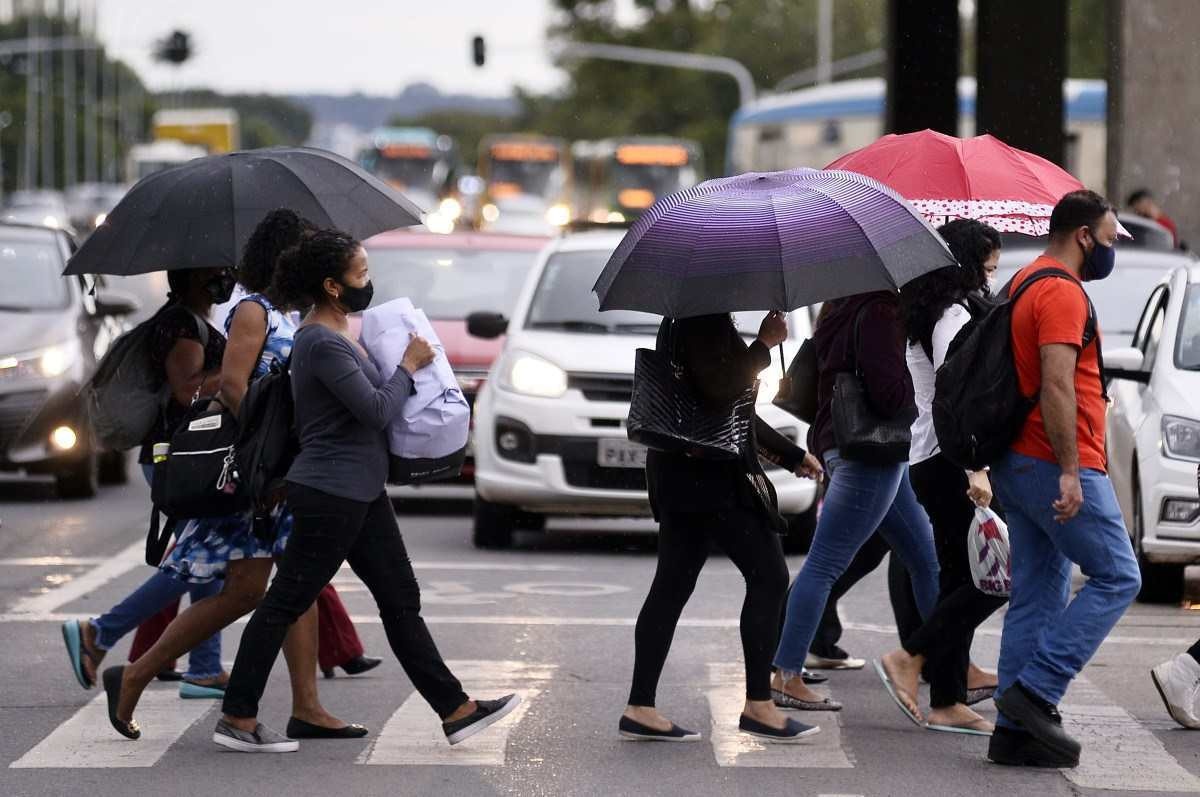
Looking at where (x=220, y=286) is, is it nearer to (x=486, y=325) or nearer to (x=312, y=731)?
(x=312, y=731)

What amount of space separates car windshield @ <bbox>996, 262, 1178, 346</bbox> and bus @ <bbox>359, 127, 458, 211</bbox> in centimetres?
5183

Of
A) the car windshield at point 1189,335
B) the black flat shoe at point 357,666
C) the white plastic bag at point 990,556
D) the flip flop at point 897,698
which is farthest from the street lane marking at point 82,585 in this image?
the car windshield at point 1189,335

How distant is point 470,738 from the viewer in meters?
7.38

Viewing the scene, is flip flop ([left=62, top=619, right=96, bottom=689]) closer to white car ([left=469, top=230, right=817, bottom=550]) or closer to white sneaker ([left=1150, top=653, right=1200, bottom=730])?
white sneaker ([left=1150, top=653, right=1200, bottom=730])

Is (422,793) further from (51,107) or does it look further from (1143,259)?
(51,107)

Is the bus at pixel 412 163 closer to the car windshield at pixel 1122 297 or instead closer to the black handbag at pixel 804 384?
the car windshield at pixel 1122 297

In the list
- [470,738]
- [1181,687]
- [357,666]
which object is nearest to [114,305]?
[357,666]

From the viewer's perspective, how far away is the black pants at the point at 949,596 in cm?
761

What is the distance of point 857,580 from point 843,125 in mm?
30426

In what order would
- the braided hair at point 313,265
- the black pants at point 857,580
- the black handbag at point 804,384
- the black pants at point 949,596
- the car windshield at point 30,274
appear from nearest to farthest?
the braided hair at point 313,265 → the black pants at point 949,596 → the black handbag at point 804,384 → the black pants at point 857,580 → the car windshield at point 30,274

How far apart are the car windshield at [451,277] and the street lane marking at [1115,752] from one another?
740 centimetres

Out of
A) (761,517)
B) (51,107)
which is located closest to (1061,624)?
(761,517)

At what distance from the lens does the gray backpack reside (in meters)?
7.55

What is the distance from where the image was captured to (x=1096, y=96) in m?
36.4
